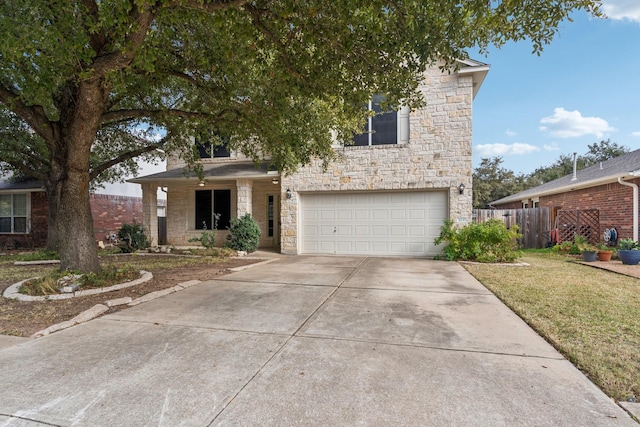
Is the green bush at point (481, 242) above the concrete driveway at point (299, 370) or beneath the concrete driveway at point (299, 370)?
above

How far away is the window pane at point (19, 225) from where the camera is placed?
15.6 meters

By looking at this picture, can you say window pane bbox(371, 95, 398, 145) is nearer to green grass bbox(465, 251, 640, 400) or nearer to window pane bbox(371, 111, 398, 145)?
window pane bbox(371, 111, 398, 145)

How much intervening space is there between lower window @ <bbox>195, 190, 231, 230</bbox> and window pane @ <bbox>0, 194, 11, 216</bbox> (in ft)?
32.8

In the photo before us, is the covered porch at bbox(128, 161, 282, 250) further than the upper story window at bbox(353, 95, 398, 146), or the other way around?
the covered porch at bbox(128, 161, 282, 250)

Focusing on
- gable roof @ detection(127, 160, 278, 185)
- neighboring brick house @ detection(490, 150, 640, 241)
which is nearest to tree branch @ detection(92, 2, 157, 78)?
gable roof @ detection(127, 160, 278, 185)

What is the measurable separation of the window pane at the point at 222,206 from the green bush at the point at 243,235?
6.86ft

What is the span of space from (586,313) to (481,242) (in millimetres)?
5358

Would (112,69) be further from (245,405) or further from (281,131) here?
(245,405)

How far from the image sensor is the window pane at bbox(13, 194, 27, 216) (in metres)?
15.6

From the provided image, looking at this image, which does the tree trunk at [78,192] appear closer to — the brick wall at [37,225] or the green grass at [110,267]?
the green grass at [110,267]

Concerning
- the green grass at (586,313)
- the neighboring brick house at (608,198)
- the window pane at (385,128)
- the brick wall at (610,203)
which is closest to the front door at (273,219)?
the window pane at (385,128)

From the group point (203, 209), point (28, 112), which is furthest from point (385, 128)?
point (28, 112)

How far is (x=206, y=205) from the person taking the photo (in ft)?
45.8

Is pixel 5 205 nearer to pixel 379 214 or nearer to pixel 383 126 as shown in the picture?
pixel 379 214
